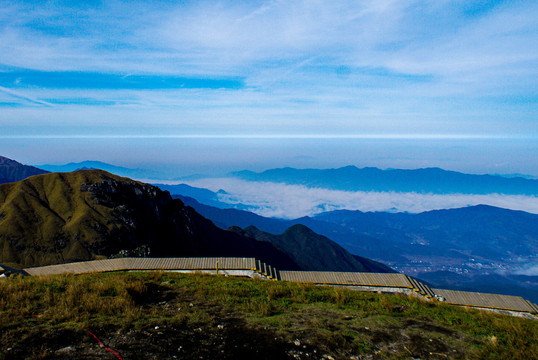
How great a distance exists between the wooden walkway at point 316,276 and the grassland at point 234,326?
525 cm

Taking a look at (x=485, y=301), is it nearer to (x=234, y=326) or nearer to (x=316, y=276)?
(x=316, y=276)

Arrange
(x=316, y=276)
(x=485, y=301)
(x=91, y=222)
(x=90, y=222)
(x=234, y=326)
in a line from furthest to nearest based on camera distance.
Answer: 1. (x=91, y=222)
2. (x=90, y=222)
3. (x=316, y=276)
4. (x=485, y=301)
5. (x=234, y=326)

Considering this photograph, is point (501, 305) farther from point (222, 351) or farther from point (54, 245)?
point (54, 245)

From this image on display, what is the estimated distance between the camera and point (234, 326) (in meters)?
9.68

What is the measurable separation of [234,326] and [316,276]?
10.9 meters

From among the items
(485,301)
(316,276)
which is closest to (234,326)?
(316,276)

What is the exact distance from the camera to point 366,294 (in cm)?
1483

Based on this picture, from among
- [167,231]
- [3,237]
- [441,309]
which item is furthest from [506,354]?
[167,231]

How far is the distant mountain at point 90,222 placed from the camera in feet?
288

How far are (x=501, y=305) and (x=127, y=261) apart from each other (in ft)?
74.4

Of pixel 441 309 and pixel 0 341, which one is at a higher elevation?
pixel 0 341

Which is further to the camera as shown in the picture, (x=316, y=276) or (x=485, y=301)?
(x=316, y=276)

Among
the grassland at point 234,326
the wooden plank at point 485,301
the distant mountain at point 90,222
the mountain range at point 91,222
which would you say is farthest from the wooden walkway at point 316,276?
the distant mountain at point 90,222

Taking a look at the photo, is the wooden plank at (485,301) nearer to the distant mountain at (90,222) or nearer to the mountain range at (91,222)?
the mountain range at (91,222)
